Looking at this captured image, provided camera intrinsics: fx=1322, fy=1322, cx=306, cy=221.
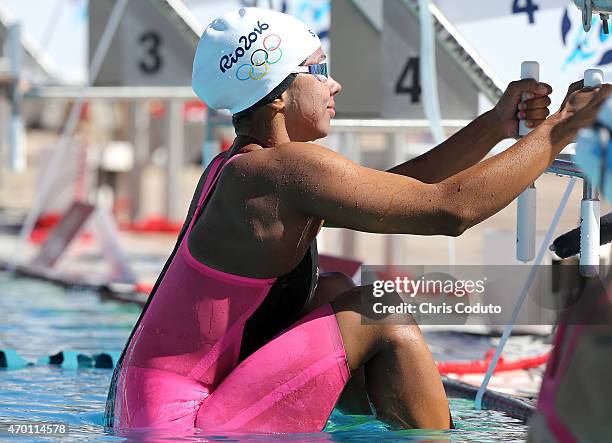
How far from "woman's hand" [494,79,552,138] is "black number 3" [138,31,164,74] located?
4233 millimetres

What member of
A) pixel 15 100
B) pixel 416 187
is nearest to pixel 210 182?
pixel 416 187

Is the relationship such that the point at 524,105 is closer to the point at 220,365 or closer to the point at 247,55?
the point at 247,55

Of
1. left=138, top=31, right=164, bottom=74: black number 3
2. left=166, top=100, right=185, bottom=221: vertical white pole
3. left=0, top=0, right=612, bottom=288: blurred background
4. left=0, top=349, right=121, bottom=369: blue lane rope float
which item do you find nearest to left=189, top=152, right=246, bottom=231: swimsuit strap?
left=0, top=0, right=612, bottom=288: blurred background

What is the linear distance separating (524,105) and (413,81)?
7.54 ft

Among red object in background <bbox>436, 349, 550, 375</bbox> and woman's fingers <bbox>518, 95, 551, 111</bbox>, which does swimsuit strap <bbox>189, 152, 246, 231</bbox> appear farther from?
red object in background <bbox>436, 349, 550, 375</bbox>

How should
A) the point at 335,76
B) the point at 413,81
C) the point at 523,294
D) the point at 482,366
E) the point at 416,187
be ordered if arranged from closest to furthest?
1. the point at 416,187
2. the point at 523,294
3. the point at 482,366
4. the point at 413,81
5. the point at 335,76

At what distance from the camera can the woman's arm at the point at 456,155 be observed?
11.8 feet

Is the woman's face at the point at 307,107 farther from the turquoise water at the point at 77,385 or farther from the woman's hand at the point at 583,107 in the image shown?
the turquoise water at the point at 77,385

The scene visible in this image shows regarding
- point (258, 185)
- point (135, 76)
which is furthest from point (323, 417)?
point (135, 76)

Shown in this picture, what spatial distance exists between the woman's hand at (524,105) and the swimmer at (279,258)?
291 mm

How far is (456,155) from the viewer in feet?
12.0

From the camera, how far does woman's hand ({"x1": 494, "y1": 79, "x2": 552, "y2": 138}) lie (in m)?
3.40

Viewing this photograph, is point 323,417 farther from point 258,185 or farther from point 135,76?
point 135,76

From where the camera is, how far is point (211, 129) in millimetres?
6410
